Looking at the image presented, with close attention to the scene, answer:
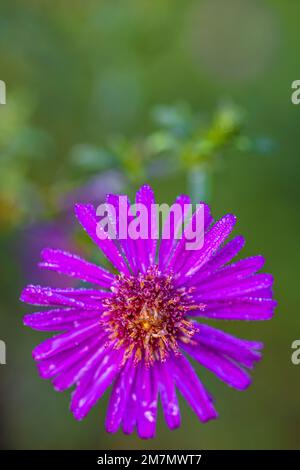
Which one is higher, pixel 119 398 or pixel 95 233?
pixel 95 233

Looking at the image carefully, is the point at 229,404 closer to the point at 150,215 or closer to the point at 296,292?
the point at 296,292

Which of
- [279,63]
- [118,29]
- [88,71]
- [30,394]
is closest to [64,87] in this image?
[88,71]

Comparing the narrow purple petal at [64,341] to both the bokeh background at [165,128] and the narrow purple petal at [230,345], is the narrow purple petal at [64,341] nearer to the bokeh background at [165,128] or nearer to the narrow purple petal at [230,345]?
the narrow purple petal at [230,345]

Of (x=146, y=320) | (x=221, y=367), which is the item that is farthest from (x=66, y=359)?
(x=221, y=367)

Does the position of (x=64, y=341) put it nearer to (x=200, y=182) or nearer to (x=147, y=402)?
(x=147, y=402)

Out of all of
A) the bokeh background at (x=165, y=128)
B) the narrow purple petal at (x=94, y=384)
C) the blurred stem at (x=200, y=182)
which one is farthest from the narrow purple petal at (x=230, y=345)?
the bokeh background at (x=165, y=128)

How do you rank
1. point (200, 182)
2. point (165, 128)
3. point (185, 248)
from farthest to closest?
point (165, 128) < point (200, 182) < point (185, 248)

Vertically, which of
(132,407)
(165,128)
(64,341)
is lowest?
(132,407)
